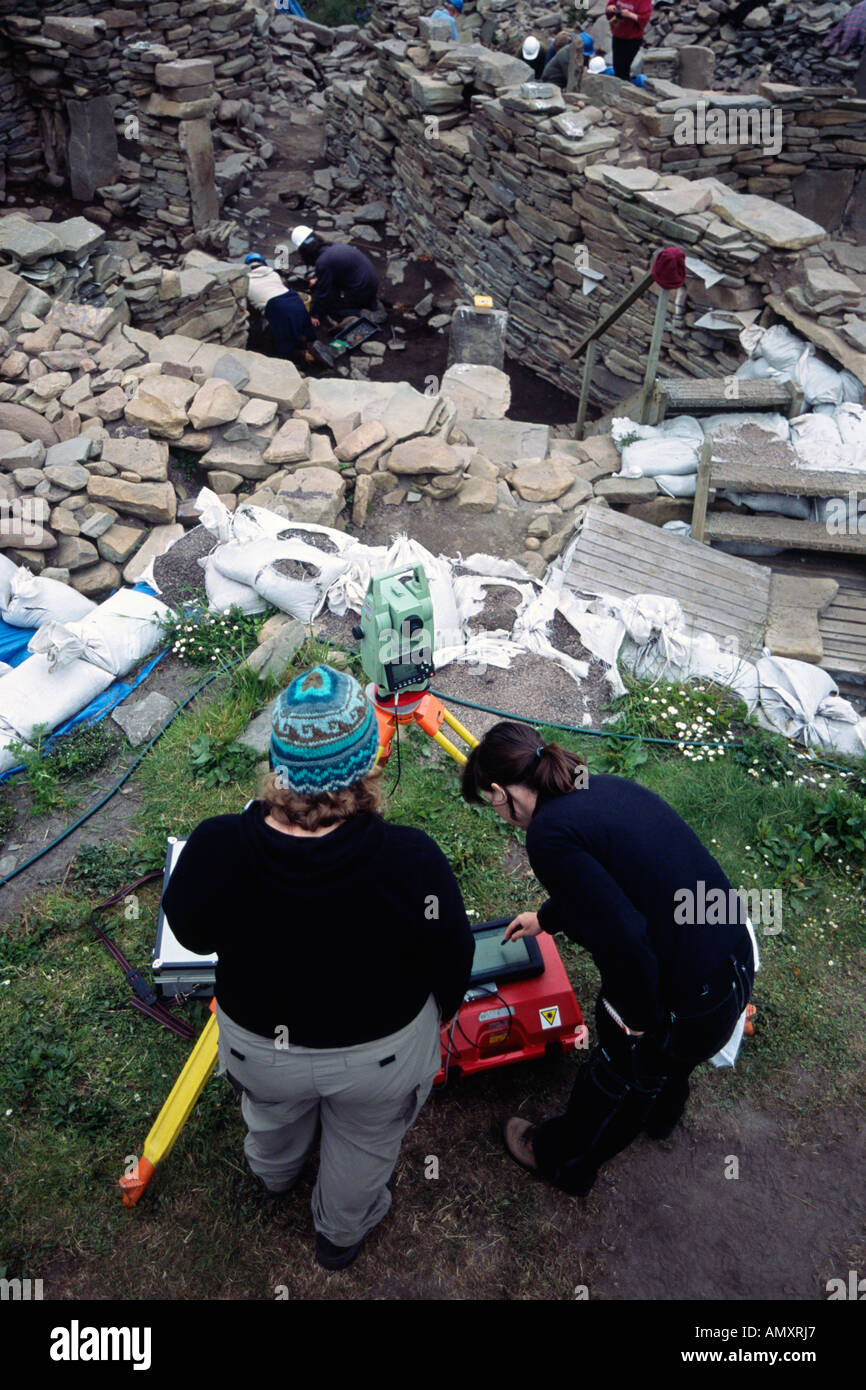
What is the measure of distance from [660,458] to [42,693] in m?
4.15

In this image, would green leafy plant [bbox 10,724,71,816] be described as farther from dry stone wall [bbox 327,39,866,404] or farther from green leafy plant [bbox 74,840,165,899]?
dry stone wall [bbox 327,39,866,404]

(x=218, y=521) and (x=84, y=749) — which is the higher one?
(x=218, y=521)

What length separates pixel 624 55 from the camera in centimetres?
899

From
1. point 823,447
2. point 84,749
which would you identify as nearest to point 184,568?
point 84,749

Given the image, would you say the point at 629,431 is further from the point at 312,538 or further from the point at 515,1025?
the point at 515,1025

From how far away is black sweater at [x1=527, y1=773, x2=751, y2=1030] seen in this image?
2023 millimetres

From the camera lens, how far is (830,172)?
25.7ft

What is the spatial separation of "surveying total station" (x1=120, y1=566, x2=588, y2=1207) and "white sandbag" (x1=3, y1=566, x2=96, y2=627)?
2028 millimetres

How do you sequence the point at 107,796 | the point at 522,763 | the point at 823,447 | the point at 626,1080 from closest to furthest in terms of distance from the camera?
the point at 522,763 < the point at 626,1080 < the point at 107,796 < the point at 823,447

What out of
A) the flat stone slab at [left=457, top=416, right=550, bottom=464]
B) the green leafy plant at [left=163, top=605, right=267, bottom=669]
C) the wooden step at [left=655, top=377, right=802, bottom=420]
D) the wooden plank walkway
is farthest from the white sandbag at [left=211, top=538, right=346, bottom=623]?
the wooden step at [left=655, top=377, right=802, bottom=420]

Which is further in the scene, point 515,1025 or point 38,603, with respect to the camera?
point 38,603

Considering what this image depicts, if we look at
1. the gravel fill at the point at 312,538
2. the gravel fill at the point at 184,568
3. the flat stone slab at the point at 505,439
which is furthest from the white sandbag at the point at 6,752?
the flat stone slab at the point at 505,439

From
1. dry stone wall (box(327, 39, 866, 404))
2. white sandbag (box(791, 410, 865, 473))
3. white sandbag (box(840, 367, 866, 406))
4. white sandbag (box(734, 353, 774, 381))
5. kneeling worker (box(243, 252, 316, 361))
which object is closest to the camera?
white sandbag (box(791, 410, 865, 473))

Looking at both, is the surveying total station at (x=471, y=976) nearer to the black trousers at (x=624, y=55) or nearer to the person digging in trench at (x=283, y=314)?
the person digging in trench at (x=283, y=314)
